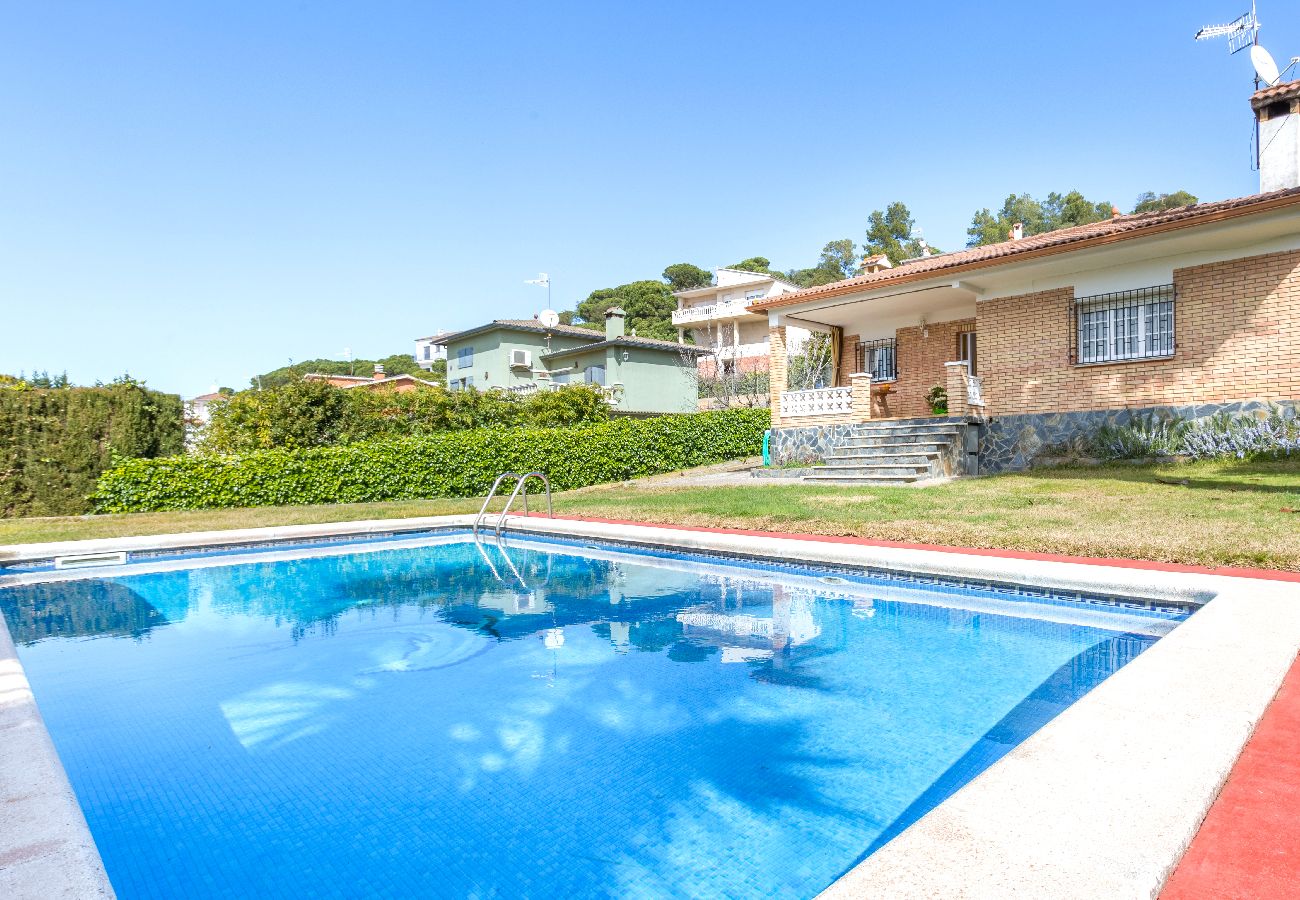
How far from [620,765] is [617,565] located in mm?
5416

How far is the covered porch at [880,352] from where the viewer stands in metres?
16.4

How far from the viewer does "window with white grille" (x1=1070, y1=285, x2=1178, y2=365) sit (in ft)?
43.0

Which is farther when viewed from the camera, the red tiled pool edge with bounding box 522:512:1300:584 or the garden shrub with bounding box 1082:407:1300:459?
the garden shrub with bounding box 1082:407:1300:459

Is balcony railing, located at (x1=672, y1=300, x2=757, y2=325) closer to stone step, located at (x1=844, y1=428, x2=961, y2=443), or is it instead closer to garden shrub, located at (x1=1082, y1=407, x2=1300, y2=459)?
stone step, located at (x1=844, y1=428, x2=961, y2=443)

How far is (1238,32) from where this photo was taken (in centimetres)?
1515

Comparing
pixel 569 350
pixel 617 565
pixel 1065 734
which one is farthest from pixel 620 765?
pixel 569 350

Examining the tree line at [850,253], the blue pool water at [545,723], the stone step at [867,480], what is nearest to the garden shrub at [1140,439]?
the stone step at [867,480]

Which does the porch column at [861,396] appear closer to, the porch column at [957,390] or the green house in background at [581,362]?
the porch column at [957,390]

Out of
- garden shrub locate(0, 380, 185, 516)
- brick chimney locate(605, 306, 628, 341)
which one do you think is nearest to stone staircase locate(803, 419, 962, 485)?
garden shrub locate(0, 380, 185, 516)

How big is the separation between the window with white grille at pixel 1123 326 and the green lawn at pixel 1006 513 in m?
2.24

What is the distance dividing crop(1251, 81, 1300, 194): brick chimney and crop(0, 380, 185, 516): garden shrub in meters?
21.8

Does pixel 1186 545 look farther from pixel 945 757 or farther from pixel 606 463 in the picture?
pixel 606 463

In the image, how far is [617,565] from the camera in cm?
911

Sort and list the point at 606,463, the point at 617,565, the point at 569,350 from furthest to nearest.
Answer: the point at 569,350 < the point at 606,463 < the point at 617,565
